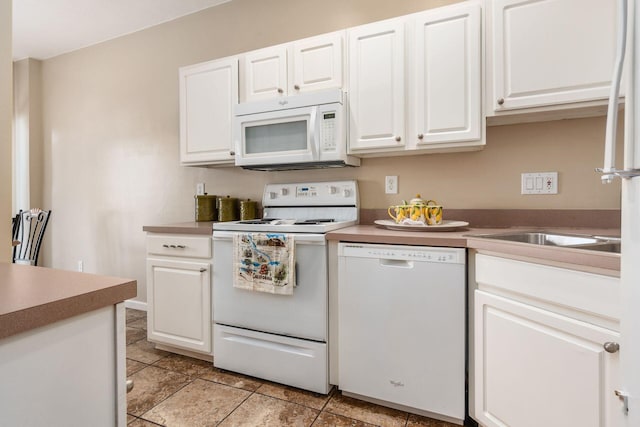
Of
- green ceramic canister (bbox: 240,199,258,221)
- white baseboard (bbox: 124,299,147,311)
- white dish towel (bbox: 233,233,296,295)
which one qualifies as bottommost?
white baseboard (bbox: 124,299,147,311)

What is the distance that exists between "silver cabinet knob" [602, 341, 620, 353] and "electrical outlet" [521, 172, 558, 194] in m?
1.06

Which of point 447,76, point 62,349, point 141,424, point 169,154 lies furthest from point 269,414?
point 169,154

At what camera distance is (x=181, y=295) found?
2150 mm

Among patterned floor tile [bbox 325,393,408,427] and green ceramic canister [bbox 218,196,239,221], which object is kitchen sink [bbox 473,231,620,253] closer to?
patterned floor tile [bbox 325,393,408,427]

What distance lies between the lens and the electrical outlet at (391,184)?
2195 millimetres

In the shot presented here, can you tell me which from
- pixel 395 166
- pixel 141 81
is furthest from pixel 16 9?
pixel 395 166

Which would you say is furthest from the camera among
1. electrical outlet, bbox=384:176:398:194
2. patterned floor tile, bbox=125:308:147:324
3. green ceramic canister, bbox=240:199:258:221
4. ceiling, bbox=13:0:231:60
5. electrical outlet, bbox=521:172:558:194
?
patterned floor tile, bbox=125:308:147:324

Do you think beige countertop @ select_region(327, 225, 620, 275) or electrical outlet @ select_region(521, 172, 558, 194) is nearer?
beige countertop @ select_region(327, 225, 620, 275)

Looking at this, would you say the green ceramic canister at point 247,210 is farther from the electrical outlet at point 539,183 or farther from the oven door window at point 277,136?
the electrical outlet at point 539,183

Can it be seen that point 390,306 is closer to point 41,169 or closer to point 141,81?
point 141,81

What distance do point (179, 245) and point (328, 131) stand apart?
3.85ft

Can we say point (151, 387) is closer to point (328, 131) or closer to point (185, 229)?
point (185, 229)

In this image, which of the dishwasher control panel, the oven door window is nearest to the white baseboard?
the oven door window

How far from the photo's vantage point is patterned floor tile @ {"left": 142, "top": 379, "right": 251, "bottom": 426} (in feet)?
5.25
